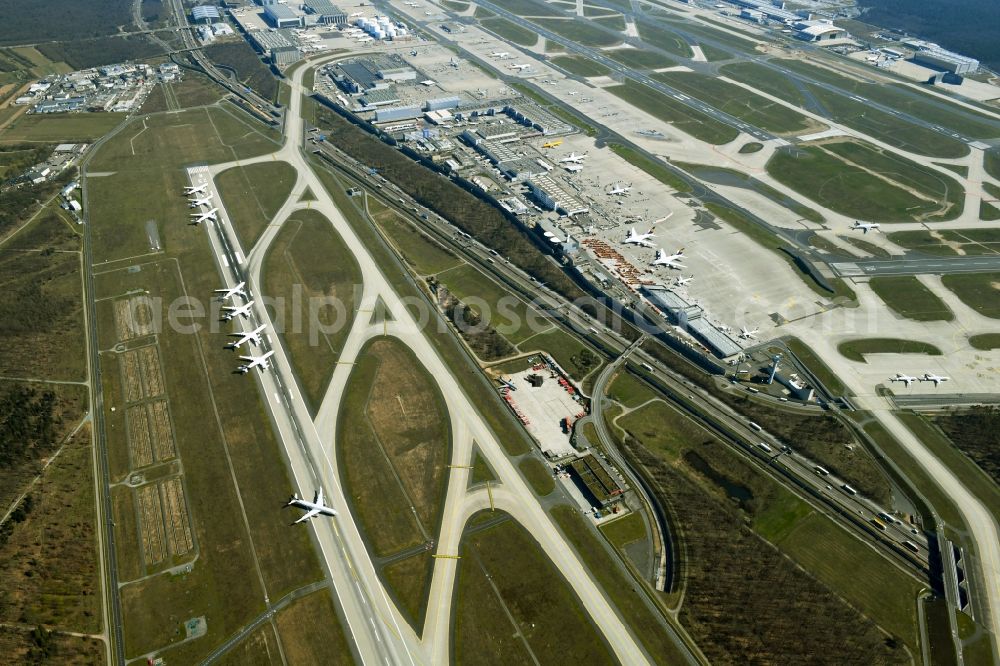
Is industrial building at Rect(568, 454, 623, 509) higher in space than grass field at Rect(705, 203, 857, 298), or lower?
lower

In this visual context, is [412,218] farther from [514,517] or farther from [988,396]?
[988,396]

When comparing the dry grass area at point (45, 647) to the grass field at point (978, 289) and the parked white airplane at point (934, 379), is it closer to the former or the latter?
the parked white airplane at point (934, 379)

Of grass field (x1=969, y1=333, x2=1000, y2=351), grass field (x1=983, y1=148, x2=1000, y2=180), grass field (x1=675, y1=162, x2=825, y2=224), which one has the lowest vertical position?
grass field (x1=969, y1=333, x2=1000, y2=351)

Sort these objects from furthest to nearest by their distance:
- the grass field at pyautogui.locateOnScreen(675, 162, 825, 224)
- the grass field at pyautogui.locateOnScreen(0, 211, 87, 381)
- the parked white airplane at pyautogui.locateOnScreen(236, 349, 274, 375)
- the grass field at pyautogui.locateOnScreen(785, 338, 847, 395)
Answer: the grass field at pyautogui.locateOnScreen(675, 162, 825, 224) < the grass field at pyautogui.locateOnScreen(785, 338, 847, 395) < the grass field at pyautogui.locateOnScreen(0, 211, 87, 381) < the parked white airplane at pyautogui.locateOnScreen(236, 349, 274, 375)

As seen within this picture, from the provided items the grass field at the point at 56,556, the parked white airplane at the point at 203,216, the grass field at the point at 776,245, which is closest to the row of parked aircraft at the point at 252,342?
the grass field at the point at 56,556

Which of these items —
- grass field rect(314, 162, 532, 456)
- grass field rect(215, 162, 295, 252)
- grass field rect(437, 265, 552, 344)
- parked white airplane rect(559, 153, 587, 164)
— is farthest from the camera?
parked white airplane rect(559, 153, 587, 164)

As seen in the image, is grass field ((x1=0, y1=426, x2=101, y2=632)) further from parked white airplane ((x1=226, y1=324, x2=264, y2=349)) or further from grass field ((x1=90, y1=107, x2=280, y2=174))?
grass field ((x1=90, y1=107, x2=280, y2=174))

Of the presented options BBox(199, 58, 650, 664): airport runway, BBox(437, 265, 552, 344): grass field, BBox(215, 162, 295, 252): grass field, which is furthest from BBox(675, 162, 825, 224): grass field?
BBox(215, 162, 295, 252): grass field

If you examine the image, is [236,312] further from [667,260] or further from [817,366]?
[817,366]

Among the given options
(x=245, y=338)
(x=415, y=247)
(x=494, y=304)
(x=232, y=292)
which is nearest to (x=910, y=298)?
(x=494, y=304)
